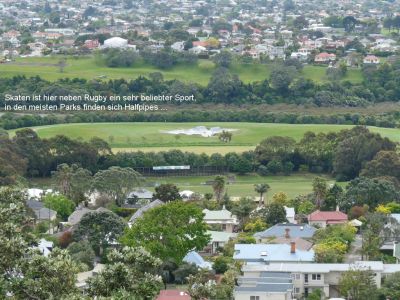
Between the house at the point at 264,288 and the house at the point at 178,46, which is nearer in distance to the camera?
the house at the point at 264,288

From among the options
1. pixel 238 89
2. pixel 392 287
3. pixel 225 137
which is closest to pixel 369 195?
pixel 392 287

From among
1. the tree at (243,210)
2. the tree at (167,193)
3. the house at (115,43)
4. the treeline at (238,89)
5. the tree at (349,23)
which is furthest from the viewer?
the tree at (349,23)

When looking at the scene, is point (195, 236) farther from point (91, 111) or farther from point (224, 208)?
point (91, 111)

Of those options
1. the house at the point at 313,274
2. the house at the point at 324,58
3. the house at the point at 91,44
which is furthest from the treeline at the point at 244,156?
the house at the point at 91,44

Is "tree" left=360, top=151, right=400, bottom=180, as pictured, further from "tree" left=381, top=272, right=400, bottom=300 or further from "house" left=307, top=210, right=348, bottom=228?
"tree" left=381, top=272, right=400, bottom=300

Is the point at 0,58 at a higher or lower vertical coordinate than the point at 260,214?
lower

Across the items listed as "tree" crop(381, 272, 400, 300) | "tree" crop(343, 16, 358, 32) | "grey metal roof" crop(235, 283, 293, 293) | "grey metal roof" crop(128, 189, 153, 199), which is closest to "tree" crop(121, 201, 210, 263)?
"grey metal roof" crop(235, 283, 293, 293)

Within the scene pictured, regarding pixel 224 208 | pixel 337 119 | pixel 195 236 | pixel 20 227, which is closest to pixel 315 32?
pixel 337 119

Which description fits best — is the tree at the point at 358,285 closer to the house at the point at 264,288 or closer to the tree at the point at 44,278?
the house at the point at 264,288
